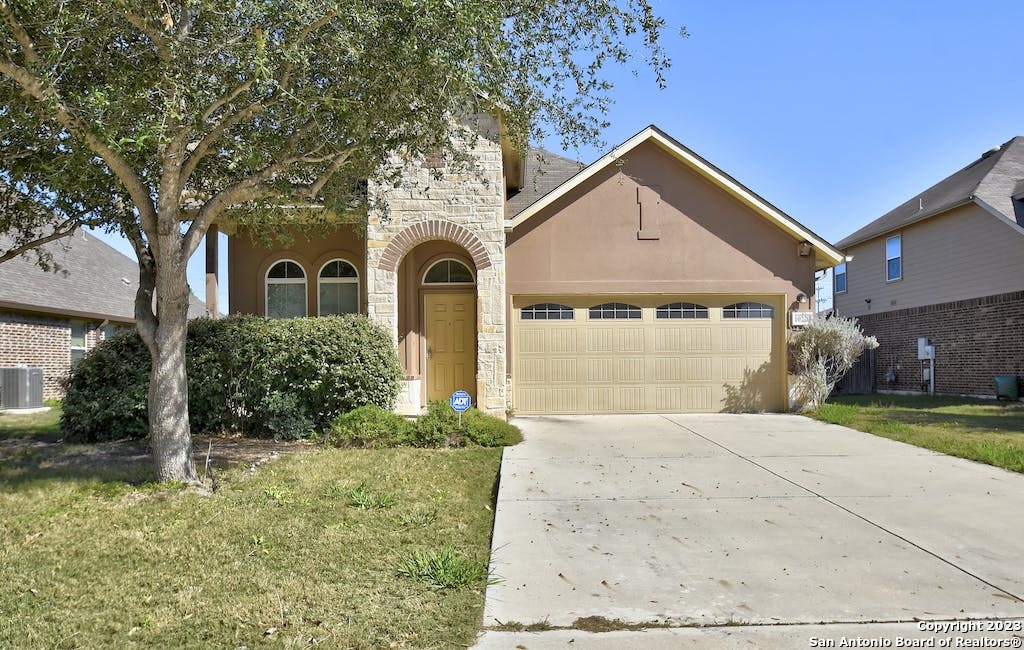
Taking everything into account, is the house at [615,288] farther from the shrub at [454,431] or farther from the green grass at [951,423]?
the shrub at [454,431]

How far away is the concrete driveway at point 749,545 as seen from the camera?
11.9 ft

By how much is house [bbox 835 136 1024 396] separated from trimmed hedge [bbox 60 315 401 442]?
14.5m

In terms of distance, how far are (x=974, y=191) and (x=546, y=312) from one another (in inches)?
458

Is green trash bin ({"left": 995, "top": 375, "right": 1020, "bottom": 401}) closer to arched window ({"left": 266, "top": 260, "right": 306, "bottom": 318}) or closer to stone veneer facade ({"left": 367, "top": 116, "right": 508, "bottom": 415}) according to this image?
stone veneer facade ({"left": 367, "top": 116, "right": 508, "bottom": 415})

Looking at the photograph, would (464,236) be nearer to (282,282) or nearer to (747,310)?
(282,282)

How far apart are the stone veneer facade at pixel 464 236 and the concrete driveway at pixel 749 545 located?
2.97 m

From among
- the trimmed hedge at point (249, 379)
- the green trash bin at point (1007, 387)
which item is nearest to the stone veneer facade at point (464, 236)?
the trimmed hedge at point (249, 379)

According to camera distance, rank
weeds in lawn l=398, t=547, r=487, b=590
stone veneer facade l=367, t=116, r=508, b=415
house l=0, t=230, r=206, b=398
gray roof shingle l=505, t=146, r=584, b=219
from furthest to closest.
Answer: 1. house l=0, t=230, r=206, b=398
2. gray roof shingle l=505, t=146, r=584, b=219
3. stone veneer facade l=367, t=116, r=508, b=415
4. weeds in lawn l=398, t=547, r=487, b=590

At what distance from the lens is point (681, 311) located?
13.1 meters

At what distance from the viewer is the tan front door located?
12.4 metres

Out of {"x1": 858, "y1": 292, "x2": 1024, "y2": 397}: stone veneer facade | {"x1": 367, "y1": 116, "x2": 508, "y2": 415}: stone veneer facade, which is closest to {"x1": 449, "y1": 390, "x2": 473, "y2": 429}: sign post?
{"x1": 367, "y1": 116, "x2": 508, "y2": 415}: stone veneer facade

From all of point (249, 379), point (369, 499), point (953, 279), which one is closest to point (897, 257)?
point (953, 279)

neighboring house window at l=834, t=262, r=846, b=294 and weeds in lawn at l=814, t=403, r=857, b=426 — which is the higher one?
neighboring house window at l=834, t=262, r=846, b=294

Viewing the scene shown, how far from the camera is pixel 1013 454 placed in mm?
7914
